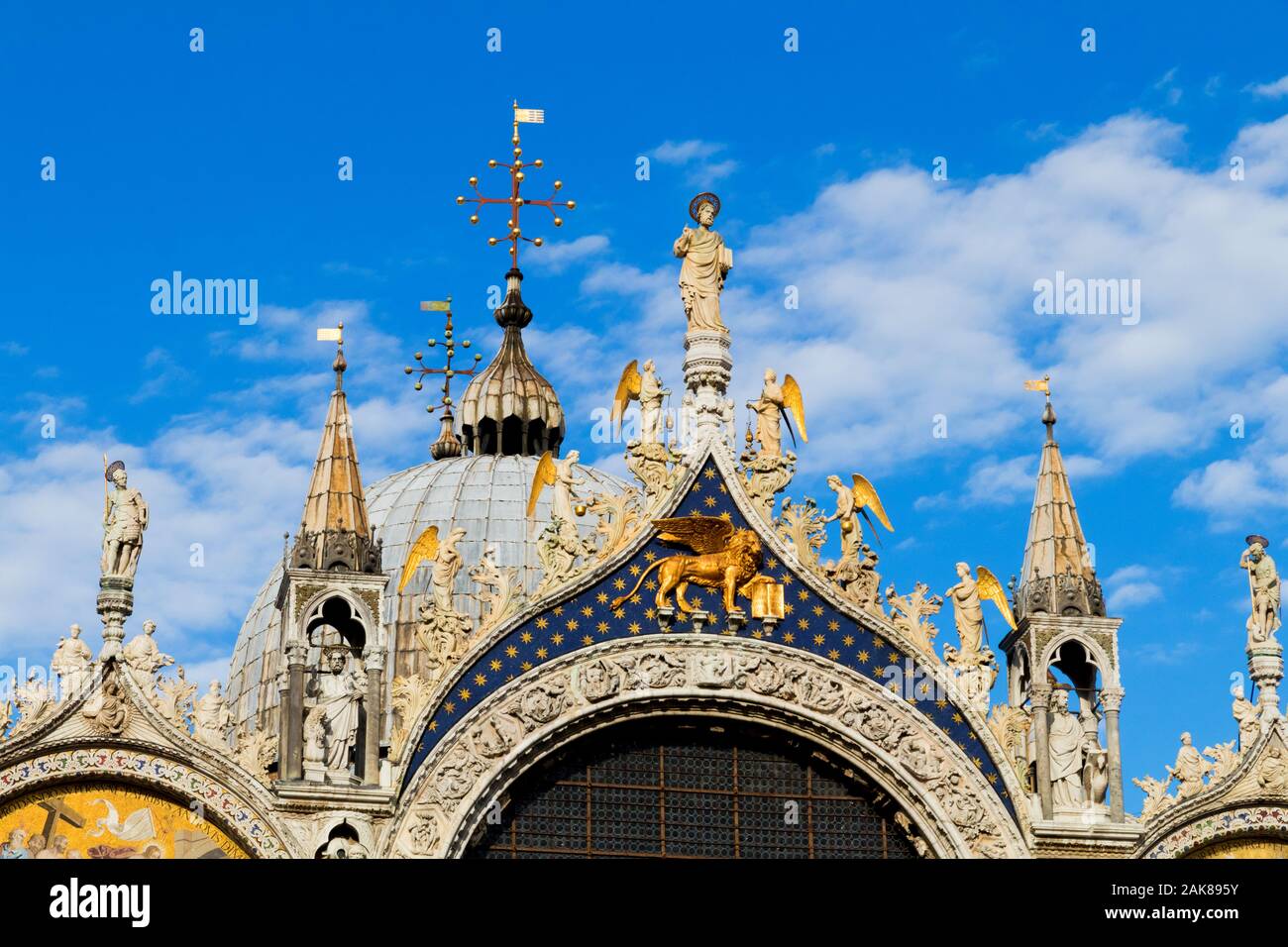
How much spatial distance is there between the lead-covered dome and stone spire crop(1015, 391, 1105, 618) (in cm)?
989

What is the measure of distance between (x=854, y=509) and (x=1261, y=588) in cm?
523

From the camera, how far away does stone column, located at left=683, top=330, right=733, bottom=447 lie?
38250mm

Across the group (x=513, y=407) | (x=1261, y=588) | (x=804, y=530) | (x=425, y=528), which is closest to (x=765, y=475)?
(x=804, y=530)

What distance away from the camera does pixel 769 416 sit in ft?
126

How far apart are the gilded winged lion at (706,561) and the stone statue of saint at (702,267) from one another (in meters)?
2.91

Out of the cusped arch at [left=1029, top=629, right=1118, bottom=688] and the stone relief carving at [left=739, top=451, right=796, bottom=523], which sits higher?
the stone relief carving at [left=739, top=451, right=796, bottom=523]

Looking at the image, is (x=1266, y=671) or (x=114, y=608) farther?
(x=1266, y=671)

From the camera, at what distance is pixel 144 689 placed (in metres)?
35.2

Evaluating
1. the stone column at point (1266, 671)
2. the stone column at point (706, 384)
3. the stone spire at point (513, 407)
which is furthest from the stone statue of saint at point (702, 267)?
the stone spire at point (513, 407)

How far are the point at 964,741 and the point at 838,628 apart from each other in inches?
81.2

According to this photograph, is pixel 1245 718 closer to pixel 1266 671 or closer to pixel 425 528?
pixel 1266 671

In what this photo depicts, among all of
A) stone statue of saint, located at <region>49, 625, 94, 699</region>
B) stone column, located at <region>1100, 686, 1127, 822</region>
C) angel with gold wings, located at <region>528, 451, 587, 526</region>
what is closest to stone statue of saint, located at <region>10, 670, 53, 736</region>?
stone statue of saint, located at <region>49, 625, 94, 699</region>

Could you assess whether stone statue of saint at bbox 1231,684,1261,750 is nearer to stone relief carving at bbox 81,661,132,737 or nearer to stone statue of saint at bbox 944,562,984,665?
stone statue of saint at bbox 944,562,984,665
